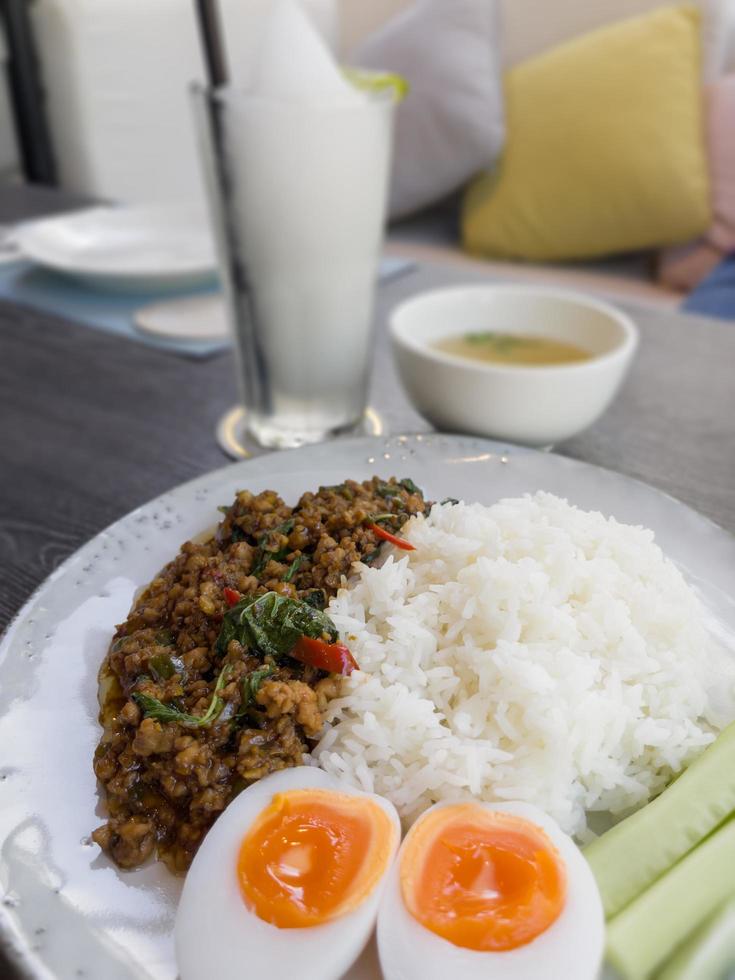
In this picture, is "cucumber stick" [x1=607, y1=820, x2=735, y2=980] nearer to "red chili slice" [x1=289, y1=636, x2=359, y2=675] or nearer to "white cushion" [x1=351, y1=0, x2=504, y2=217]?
"red chili slice" [x1=289, y1=636, x2=359, y2=675]

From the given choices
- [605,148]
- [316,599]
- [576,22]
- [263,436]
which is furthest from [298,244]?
[576,22]

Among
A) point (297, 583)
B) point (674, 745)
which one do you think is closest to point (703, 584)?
point (674, 745)

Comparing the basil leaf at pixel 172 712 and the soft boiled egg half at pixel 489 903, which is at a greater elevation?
the basil leaf at pixel 172 712

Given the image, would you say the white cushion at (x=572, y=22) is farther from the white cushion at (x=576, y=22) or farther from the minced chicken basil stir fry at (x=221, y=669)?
the minced chicken basil stir fry at (x=221, y=669)

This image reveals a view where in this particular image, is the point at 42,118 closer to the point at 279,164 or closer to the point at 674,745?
the point at 279,164

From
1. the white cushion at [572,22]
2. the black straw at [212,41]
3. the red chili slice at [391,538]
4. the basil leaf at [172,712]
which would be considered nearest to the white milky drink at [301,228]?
the black straw at [212,41]

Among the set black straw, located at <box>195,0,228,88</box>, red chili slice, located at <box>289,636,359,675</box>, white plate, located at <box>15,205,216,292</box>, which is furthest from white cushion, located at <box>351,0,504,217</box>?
red chili slice, located at <box>289,636,359,675</box>
